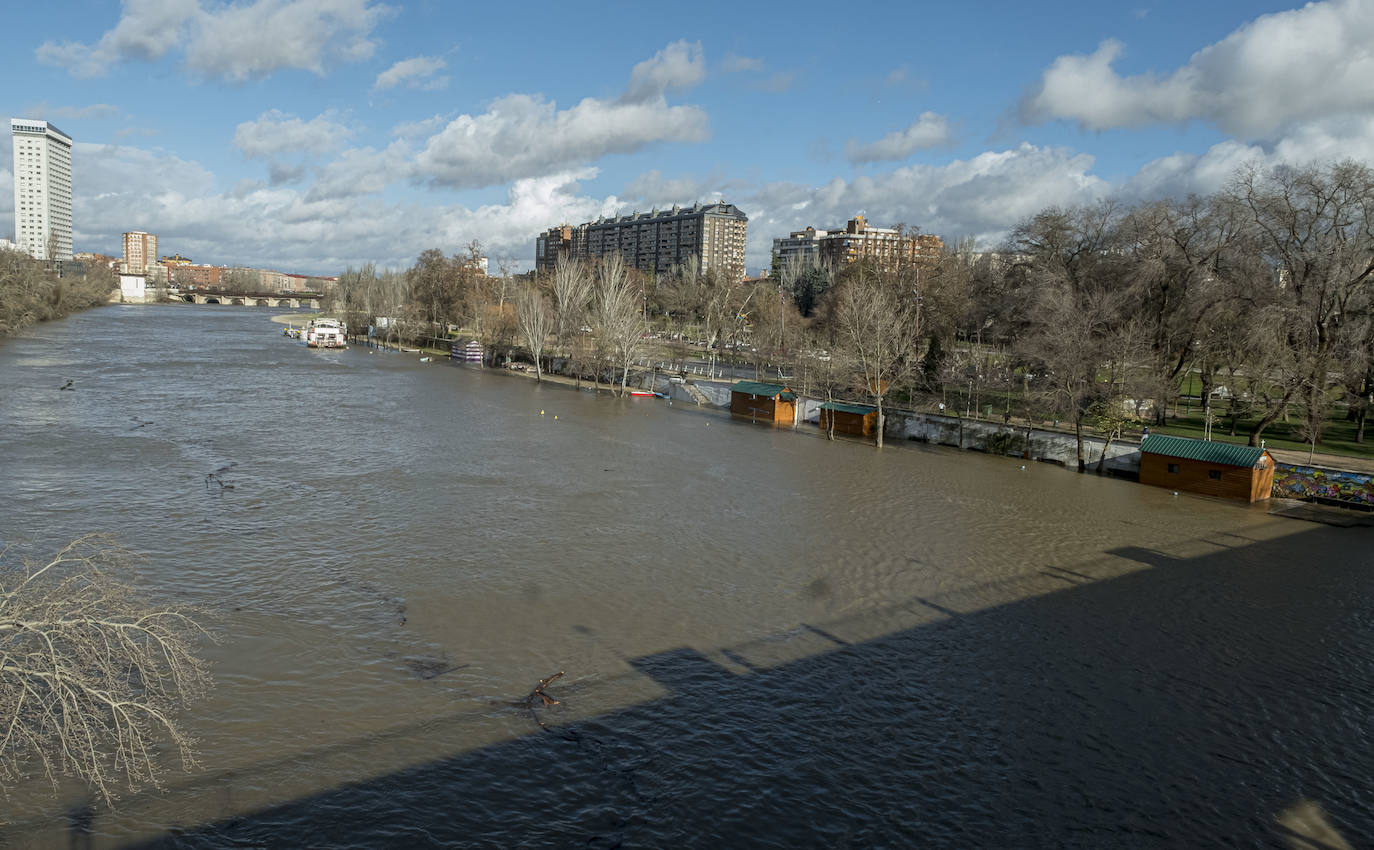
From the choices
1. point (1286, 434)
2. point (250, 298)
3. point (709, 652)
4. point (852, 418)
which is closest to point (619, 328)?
point (852, 418)

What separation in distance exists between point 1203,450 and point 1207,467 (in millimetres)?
640

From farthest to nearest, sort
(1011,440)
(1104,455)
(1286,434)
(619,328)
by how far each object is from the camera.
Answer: (619,328), (1011,440), (1286,434), (1104,455)

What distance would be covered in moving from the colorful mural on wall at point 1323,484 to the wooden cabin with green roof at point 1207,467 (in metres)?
0.47

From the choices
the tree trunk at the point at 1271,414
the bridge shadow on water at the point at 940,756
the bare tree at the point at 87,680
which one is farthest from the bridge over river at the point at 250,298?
the bridge shadow on water at the point at 940,756

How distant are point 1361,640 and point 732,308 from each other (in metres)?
74.7

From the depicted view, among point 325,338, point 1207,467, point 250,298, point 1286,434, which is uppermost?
point 250,298

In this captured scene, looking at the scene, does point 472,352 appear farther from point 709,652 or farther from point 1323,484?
point 709,652

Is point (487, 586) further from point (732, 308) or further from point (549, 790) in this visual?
point (732, 308)

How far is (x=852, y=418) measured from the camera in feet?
139

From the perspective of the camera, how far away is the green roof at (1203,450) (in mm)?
28562

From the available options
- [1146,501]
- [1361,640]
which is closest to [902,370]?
[1146,501]

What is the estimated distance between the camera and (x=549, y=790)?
10320 millimetres

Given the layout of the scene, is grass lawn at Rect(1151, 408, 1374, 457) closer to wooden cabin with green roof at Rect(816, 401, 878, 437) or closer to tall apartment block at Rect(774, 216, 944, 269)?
wooden cabin with green roof at Rect(816, 401, 878, 437)

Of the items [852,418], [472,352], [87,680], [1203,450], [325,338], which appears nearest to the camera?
[87,680]
